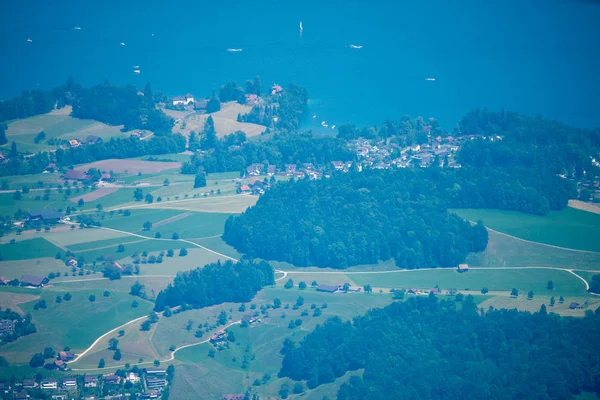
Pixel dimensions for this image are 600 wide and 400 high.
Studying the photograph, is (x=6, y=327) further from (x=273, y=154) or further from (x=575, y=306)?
(x=273, y=154)

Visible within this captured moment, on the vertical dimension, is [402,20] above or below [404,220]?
above

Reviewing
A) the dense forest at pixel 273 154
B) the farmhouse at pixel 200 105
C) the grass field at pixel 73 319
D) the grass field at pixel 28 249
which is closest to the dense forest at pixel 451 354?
the grass field at pixel 73 319

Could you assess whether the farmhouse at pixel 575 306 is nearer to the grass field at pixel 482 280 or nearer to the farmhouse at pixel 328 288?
the grass field at pixel 482 280

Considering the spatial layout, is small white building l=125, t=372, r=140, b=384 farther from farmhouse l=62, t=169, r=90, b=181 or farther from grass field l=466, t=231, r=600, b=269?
farmhouse l=62, t=169, r=90, b=181

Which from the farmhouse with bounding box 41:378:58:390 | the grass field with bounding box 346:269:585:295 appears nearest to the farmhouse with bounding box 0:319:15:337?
the farmhouse with bounding box 41:378:58:390

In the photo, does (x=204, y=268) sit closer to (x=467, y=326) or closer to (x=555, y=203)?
(x=467, y=326)

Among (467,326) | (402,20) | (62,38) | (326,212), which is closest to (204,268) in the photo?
(326,212)
